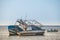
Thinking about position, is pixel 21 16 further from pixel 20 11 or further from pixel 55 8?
pixel 55 8

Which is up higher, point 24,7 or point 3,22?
point 24,7

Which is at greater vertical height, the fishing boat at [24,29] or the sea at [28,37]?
the fishing boat at [24,29]

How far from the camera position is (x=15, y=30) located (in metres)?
2.33

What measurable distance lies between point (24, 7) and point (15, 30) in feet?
1.48

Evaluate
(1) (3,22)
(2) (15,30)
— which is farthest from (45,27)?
(1) (3,22)

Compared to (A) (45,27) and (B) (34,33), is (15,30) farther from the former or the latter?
(A) (45,27)

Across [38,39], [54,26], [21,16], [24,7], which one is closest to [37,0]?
[24,7]

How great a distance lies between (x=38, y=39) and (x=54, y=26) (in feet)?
1.23

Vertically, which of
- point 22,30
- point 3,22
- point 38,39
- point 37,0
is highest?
point 37,0

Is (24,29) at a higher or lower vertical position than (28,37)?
higher

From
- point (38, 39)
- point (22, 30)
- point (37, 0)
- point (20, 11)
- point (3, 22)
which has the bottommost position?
point (38, 39)

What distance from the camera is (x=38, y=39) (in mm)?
2268

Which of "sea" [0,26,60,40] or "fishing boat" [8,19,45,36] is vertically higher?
"fishing boat" [8,19,45,36]

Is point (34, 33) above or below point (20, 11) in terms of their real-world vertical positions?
below
